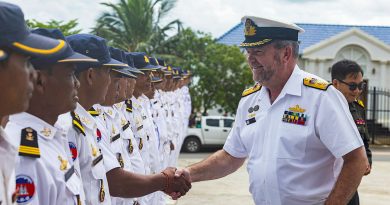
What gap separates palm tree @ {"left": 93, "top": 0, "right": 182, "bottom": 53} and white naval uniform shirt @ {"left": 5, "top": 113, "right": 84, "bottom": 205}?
19.6 m

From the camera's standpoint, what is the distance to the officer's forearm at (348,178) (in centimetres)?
302

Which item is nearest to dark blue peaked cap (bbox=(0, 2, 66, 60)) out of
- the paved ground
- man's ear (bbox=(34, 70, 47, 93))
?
man's ear (bbox=(34, 70, 47, 93))

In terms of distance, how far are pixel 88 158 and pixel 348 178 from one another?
1457 millimetres

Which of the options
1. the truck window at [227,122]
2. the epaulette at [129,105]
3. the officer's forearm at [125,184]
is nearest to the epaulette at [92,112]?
the officer's forearm at [125,184]

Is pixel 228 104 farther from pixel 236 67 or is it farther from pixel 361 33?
pixel 361 33

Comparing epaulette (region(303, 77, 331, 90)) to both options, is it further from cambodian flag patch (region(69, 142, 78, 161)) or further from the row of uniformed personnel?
cambodian flag patch (region(69, 142, 78, 161))

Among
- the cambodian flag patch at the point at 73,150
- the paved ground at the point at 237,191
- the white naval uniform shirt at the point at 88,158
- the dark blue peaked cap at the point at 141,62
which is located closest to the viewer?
the cambodian flag patch at the point at 73,150

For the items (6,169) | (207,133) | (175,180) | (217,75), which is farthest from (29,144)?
(217,75)

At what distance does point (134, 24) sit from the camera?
22.4 m

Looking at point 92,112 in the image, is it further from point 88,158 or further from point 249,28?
point 249,28

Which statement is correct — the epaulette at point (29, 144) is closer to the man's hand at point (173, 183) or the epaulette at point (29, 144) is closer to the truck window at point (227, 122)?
the man's hand at point (173, 183)

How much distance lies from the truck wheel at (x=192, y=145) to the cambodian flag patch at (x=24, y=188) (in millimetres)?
13815

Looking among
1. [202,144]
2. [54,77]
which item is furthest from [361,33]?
[54,77]

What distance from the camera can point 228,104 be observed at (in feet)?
67.9
